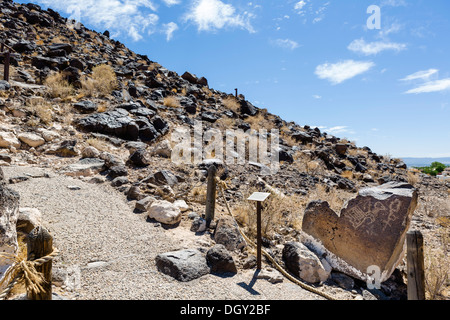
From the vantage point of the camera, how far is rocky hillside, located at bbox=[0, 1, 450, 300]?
6477 mm

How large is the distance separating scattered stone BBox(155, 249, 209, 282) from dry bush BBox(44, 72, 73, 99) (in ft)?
31.1

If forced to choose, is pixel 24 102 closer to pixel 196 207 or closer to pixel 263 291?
pixel 196 207

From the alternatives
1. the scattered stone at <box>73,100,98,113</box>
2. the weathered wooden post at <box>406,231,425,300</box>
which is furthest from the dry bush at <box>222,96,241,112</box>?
the weathered wooden post at <box>406,231,425,300</box>

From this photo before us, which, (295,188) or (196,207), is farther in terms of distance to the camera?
(295,188)

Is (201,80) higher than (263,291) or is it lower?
higher

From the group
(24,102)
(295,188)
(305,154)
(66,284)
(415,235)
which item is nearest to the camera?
(415,235)

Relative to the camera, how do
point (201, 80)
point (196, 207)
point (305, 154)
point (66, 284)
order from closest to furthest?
point (66, 284)
point (196, 207)
point (305, 154)
point (201, 80)

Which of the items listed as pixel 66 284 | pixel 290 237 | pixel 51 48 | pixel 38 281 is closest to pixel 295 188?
pixel 290 237

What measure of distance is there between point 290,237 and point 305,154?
8975 mm

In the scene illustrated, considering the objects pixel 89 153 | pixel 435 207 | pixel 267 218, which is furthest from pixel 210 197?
pixel 435 207

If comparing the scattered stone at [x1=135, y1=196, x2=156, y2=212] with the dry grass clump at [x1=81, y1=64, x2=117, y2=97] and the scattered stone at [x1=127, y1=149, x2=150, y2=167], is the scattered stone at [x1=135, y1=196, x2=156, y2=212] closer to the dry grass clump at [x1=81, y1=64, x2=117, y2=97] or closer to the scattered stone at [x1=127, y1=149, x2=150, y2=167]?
the scattered stone at [x1=127, y1=149, x2=150, y2=167]

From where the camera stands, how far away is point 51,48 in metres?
14.5

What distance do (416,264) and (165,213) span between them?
3.85 m

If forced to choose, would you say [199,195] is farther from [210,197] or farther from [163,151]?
[163,151]
